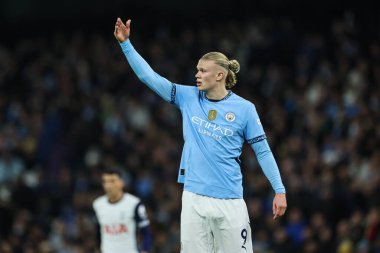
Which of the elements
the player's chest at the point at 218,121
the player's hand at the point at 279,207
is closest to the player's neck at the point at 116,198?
the player's chest at the point at 218,121

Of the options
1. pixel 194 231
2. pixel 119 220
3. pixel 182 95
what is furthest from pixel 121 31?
pixel 119 220

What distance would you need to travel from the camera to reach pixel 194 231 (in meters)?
7.77

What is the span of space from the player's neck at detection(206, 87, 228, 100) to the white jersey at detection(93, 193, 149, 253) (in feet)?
13.4

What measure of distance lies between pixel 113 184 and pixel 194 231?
4446mm

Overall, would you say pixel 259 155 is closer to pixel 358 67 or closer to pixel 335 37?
pixel 358 67

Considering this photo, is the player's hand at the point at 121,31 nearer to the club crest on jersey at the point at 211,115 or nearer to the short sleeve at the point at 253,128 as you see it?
the club crest on jersey at the point at 211,115

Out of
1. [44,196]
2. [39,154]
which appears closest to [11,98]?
[39,154]

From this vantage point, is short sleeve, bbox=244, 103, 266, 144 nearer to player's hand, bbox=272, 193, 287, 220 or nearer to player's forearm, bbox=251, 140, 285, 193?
player's forearm, bbox=251, 140, 285, 193

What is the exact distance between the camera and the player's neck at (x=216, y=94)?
26.4 feet

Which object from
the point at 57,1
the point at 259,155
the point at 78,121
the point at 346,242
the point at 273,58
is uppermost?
the point at 57,1

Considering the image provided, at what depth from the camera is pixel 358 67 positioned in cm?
1761

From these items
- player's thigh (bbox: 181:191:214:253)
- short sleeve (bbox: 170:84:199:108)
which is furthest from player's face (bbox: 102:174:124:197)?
player's thigh (bbox: 181:191:214:253)

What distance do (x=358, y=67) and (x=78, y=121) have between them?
21.7ft

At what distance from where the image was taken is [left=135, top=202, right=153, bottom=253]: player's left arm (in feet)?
37.6
